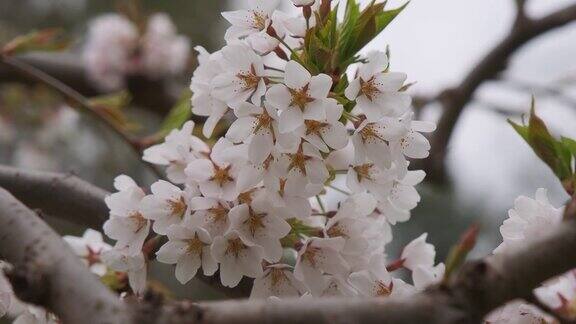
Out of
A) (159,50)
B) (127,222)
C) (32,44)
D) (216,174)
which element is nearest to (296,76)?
(216,174)

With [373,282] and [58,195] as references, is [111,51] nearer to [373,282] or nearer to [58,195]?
Answer: [58,195]

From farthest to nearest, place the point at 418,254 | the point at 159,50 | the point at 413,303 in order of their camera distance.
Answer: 1. the point at 159,50
2. the point at 418,254
3. the point at 413,303

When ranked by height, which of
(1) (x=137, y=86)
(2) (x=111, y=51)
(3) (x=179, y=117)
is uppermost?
(3) (x=179, y=117)

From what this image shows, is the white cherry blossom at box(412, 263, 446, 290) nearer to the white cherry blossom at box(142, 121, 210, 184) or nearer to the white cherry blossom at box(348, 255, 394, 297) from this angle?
the white cherry blossom at box(348, 255, 394, 297)

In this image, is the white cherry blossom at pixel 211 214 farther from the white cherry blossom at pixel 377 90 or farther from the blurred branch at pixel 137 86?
the blurred branch at pixel 137 86

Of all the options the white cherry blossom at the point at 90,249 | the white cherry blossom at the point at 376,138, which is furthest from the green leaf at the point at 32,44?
the white cherry blossom at the point at 376,138

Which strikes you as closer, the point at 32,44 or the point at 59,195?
the point at 59,195

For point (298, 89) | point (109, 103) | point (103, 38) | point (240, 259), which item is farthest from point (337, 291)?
point (103, 38)

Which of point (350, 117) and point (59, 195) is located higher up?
point (350, 117)
